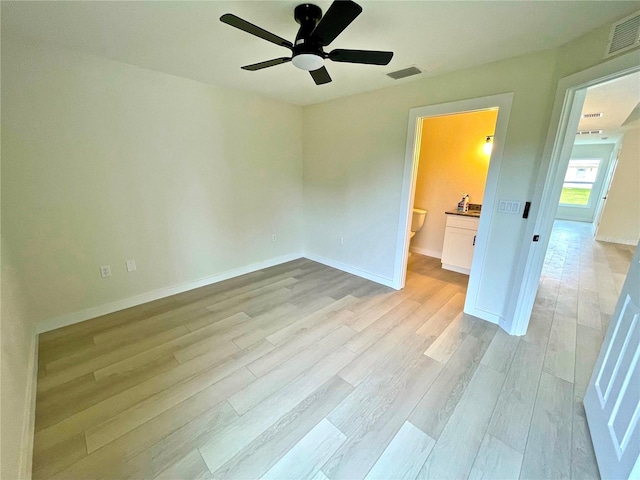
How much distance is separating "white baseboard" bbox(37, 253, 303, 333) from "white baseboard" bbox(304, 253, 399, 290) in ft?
2.49

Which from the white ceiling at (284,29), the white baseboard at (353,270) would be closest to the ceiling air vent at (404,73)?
the white ceiling at (284,29)

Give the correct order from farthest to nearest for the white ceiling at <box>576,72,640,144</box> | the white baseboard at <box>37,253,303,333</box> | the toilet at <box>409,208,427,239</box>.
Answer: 1. the toilet at <box>409,208,427,239</box>
2. the white ceiling at <box>576,72,640,144</box>
3. the white baseboard at <box>37,253,303,333</box>

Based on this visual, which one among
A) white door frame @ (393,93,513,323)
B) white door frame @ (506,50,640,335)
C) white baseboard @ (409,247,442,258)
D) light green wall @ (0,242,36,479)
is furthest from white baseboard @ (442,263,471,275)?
light green wall @ (0,242,36,479)

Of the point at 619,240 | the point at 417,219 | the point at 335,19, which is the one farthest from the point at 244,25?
the point at 619,240

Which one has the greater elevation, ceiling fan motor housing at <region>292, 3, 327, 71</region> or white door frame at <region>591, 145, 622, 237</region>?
ceiling fan motor housing at <region>292, 3, 327, 71</region>

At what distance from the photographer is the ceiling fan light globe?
1534 mm

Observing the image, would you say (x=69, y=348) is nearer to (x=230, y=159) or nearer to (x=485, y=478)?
(x=230, y=159)

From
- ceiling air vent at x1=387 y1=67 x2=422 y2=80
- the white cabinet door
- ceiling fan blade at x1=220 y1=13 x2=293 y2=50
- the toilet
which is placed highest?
ceiling air vent at x1=387 y1=67 x2=422 y2=80

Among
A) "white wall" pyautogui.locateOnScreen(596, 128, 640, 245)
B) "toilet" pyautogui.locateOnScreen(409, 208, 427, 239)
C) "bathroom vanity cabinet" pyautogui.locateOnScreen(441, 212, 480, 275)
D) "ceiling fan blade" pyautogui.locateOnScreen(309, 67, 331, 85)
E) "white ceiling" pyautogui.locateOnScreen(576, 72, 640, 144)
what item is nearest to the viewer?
"ceiling fan blade" pyautogui.locateOnScreen(309, 67, 331, 85)

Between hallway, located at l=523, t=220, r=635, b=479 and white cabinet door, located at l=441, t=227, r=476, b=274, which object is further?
white cabinet door, located at l=441, t=227, r=476, b=274

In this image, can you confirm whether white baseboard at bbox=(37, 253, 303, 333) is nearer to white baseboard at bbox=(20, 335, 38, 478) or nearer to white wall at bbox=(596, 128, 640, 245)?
white baseboard at bbox=(20, 335, 38, 478)

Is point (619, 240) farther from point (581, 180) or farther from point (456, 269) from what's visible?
point (456, 269)

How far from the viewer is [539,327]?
8.16 feet

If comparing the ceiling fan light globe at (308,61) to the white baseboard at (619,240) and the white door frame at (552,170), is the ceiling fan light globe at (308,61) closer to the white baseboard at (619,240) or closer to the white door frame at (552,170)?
the white door frame at (552,170)
